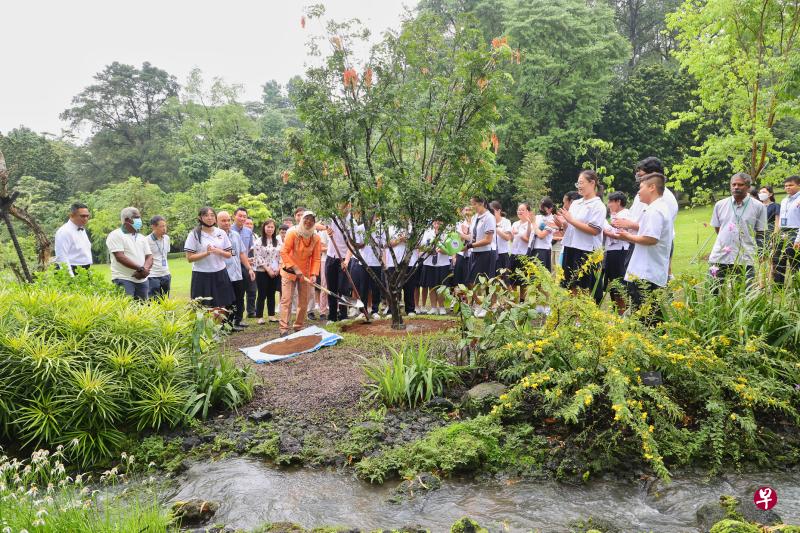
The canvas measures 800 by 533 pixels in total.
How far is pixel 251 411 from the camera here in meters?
5.25

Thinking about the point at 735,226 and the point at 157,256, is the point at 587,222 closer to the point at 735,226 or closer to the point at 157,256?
the point at 735,226

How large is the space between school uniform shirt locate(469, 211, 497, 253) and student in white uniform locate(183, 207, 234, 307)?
4212mm

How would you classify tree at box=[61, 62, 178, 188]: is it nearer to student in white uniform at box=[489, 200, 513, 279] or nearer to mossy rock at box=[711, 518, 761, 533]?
student in white uniform at box=[489, 200, 513, 279]

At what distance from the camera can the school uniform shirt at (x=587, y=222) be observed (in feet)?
23.2

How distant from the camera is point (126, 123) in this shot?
52219 mm

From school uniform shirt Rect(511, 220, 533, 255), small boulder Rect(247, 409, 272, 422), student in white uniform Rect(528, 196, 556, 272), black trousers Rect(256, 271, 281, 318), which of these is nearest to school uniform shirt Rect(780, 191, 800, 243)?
student in white uniform Rect(528, 196, 556, 272)

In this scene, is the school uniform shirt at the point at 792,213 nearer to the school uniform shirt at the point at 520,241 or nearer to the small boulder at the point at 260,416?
the school uniform shirt at the point at 520,241

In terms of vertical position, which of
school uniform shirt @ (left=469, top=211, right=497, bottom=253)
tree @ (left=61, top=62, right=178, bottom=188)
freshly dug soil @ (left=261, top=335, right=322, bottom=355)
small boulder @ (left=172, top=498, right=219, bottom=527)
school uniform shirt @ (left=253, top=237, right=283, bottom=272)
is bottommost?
small boulder @ (left=172, top=498, right=219, bottom=527)

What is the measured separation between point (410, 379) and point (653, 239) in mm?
2958

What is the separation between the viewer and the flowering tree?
25.2ft

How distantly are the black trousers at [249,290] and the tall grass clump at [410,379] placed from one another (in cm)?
523

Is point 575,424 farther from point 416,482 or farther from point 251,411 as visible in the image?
point 251,411

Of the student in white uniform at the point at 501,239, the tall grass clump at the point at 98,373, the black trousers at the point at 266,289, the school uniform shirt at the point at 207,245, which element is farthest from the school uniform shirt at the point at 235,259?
the student in white uniform at the point at 501,239

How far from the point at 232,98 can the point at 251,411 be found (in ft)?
147
